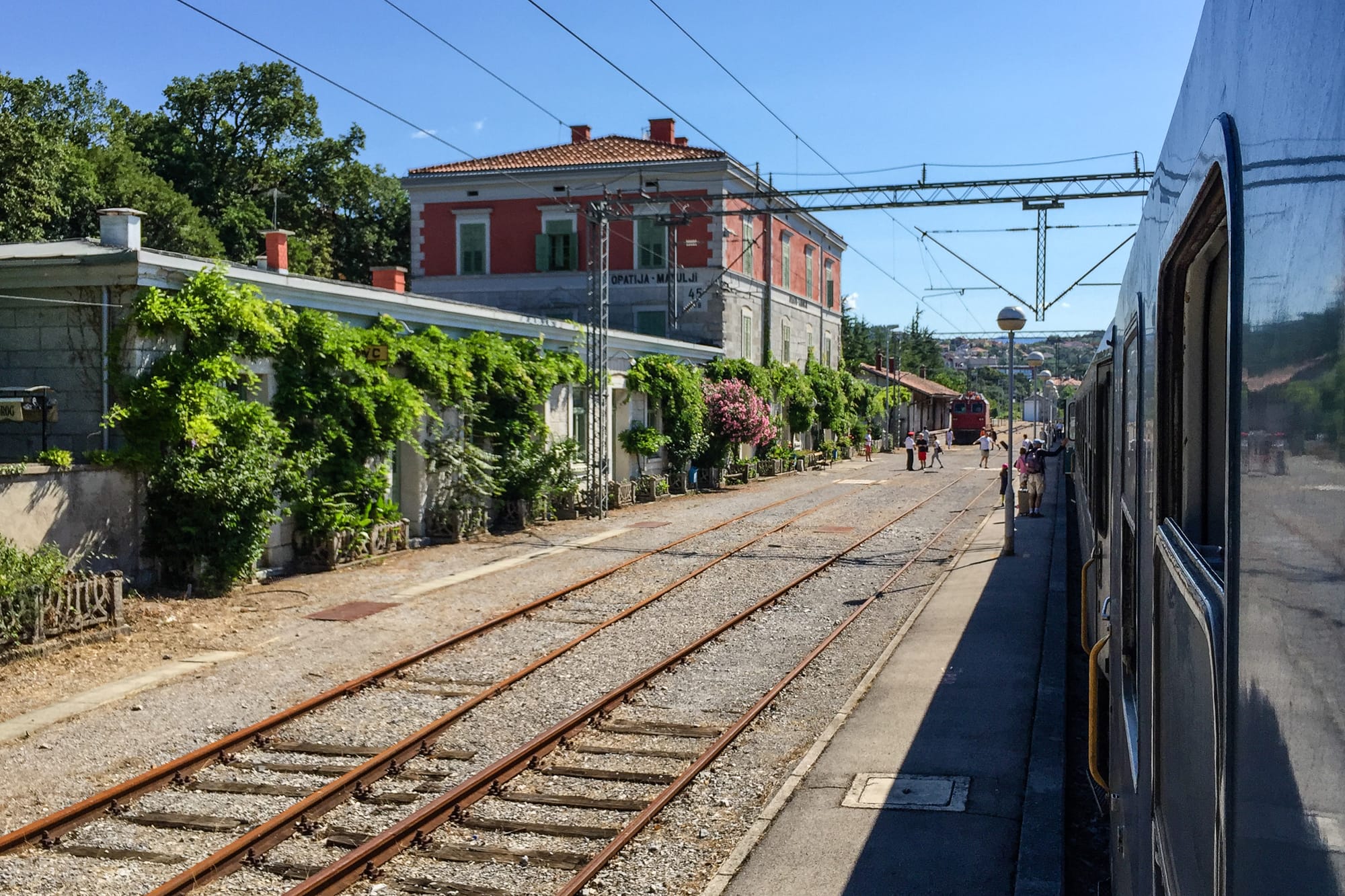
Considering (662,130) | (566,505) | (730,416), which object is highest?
(662,130)

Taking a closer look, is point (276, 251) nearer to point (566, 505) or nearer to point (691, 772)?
point (566, 505)

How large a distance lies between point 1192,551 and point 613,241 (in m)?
40.6

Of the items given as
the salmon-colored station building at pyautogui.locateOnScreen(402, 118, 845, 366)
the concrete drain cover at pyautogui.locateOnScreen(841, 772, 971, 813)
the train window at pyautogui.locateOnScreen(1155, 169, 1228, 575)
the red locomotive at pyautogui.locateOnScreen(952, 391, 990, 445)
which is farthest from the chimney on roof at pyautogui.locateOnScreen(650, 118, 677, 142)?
the train window at pyautogui.locateOnScreen(1155, 169, 1228, 575)

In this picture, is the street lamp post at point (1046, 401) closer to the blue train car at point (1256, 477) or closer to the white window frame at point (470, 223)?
the white window frame at point (470, 223)

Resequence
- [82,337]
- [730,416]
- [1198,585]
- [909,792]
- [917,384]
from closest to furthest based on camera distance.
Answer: [1198,585] → [909,792] → [82,337] → [730,416] → [917,384]

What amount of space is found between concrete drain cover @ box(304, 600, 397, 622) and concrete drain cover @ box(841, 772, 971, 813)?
25.4 ft

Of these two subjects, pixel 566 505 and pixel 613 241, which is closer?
pixel 566 505

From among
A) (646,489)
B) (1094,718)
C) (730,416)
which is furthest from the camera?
(730,416)

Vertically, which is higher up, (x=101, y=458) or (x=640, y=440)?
(x=640, y=440)

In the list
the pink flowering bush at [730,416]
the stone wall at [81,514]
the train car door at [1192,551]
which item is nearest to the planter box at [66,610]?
the stone wall at [81,514]

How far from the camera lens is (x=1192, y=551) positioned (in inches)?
76.2

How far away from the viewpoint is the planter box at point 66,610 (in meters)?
11.3

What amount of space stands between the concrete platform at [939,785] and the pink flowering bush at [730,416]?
830 inches

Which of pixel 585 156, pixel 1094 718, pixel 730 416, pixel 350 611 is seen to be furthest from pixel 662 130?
pixel 1094 718
